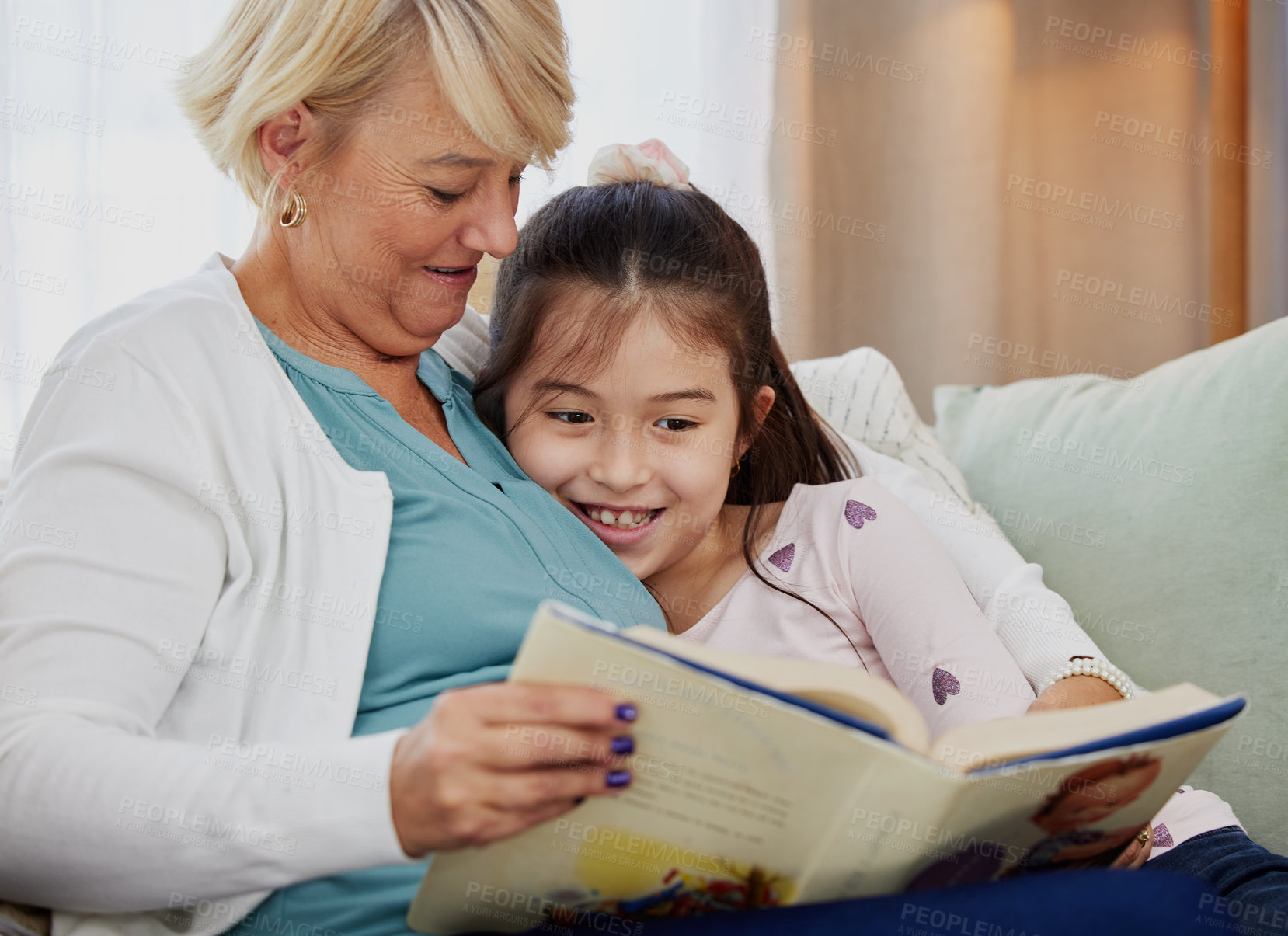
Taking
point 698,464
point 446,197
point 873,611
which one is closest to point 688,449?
point 698,464

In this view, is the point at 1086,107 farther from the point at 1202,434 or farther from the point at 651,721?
the point at 651,721

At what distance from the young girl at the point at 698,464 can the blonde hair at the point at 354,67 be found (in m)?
0.19

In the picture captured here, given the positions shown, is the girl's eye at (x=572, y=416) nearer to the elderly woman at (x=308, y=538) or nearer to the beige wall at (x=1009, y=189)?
the elderly woman at (x=308, y=538)

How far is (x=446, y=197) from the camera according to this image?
3.58 feet

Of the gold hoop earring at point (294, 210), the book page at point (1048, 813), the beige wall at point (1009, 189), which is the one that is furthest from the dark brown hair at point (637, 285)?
the beige wall at point (1009, 189)

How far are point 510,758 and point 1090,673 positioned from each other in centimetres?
73

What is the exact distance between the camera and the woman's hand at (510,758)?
57cm

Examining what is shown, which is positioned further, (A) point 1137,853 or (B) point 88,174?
(B) point 88,174

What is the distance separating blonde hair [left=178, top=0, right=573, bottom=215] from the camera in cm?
102

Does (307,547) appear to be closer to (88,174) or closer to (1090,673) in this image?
(1090,673)

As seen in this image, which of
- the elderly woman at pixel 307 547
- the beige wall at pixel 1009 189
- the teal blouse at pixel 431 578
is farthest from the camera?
the beige wall at pixel 1009 189

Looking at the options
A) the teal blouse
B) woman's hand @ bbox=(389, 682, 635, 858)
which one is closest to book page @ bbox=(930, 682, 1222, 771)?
woman's hand @ bbox=(389, 682, 635, 858)

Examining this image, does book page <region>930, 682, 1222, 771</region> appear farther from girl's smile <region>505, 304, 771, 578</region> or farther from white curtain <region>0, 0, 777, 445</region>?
white curtain <region>0, 0, 777, 445</region>

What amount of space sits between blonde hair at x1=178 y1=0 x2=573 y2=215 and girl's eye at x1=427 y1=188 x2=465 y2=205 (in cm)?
6
